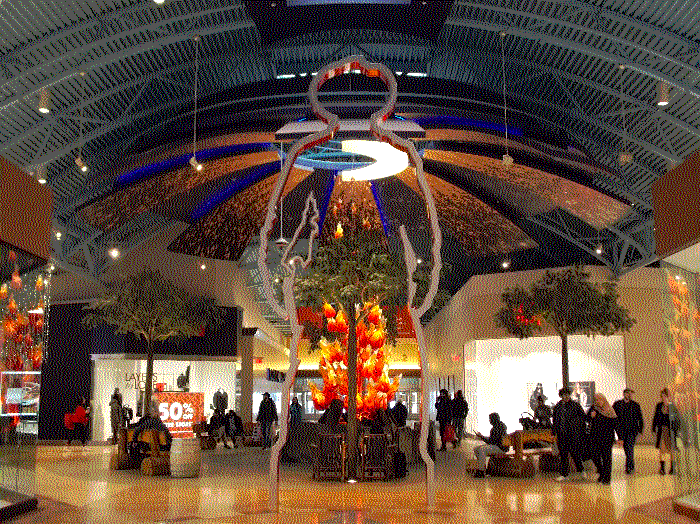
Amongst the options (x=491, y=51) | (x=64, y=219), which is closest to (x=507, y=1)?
(x=491, y=51)

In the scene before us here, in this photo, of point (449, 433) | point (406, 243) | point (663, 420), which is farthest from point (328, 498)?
point (449, 433)

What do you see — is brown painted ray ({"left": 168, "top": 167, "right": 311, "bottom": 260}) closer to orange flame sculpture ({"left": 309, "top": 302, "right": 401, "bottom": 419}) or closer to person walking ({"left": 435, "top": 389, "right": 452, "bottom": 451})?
orange flame sculpture ({"left": 309, "top": 302, "right": 401, "bottom": 419})

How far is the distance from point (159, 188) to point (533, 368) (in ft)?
48.6

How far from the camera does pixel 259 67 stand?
819 inches

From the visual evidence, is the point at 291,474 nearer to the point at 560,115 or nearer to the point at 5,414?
the point at 5,414

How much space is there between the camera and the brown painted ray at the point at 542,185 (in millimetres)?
17328

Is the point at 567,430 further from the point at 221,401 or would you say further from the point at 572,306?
the point at 221,401

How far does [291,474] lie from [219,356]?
49.8ft

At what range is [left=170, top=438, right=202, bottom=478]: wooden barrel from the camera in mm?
14695

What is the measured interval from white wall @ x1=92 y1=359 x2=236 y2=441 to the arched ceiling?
7.14m

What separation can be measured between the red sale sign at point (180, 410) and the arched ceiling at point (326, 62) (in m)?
7.98

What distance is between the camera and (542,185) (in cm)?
1792

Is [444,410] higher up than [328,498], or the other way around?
[444,410]

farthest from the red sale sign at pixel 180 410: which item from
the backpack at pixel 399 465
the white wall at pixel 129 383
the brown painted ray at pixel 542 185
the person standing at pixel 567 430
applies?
the person standing at pixel 567 430
